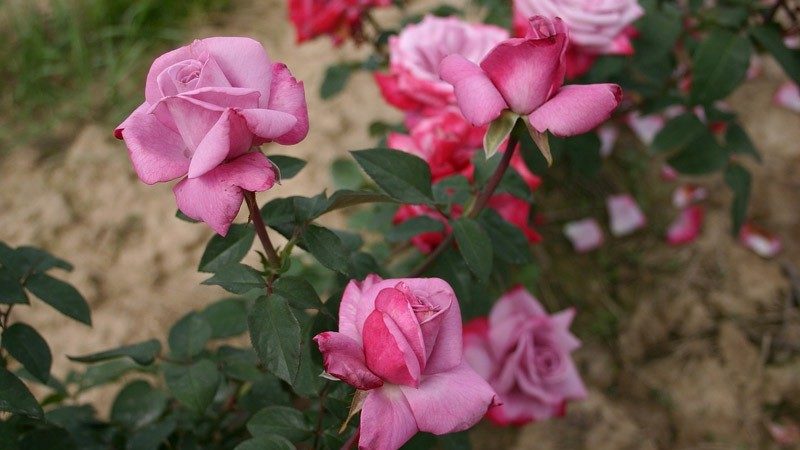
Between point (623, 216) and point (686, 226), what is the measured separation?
14 centimetres

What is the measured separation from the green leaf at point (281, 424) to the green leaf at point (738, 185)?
92cm

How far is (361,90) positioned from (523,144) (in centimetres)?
93

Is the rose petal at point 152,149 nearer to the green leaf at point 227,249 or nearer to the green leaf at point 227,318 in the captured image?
the green leaf at point 227,249

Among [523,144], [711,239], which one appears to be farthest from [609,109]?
[711,239]

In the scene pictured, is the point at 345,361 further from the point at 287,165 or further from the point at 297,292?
the point at 287,165

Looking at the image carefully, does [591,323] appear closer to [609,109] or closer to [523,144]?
[523,144]

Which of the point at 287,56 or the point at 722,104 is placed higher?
the point at 287,56

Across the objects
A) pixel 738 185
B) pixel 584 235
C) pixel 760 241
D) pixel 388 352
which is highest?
pixel 388 352

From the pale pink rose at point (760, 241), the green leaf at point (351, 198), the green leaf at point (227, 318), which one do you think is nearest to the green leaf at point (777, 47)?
the pale pink rose at point (760, 241)

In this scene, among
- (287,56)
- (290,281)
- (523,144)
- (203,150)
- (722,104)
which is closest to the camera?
(203,150)

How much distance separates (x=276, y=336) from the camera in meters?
0.63

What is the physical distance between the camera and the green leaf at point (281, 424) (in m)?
0.72

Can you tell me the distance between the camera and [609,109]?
0.62m

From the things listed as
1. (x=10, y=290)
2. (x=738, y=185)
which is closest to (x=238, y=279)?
(x=10, y=290)
